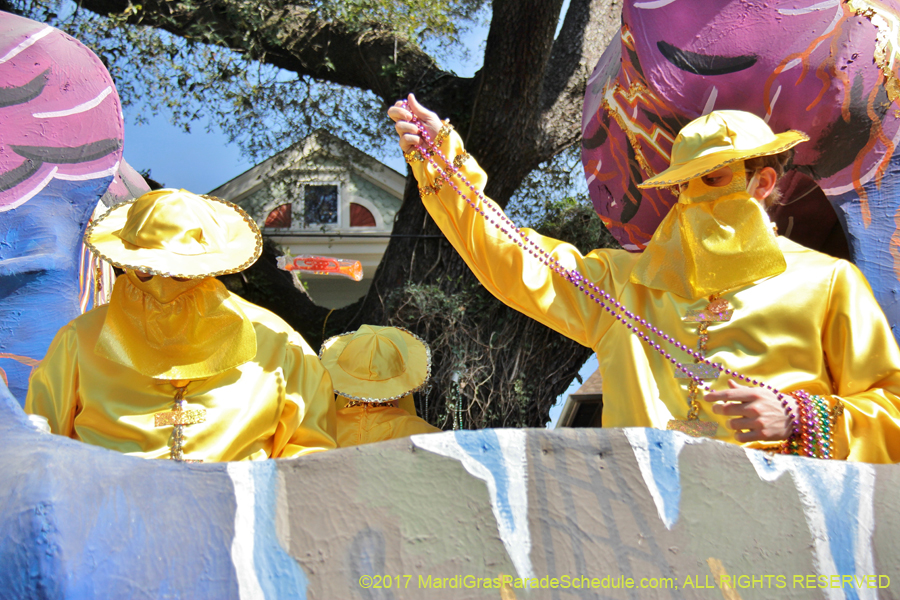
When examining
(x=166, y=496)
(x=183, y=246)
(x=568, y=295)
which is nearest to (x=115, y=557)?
(x=166, y=496)

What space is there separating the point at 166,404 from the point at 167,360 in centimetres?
12

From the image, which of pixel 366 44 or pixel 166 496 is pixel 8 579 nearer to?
pixel 166 496

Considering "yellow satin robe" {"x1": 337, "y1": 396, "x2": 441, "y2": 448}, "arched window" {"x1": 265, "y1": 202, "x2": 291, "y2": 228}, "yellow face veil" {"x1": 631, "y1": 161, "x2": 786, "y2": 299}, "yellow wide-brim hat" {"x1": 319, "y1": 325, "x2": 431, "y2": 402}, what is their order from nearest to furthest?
1. "yellow face veil" {"x1": 631, "y1": 161, "x2": 786, "y2": 299}
2. "yellow satin robe" {"x1": 337, "y1": 396, "x2": 441, "y2": 448}
3. "yellow wide-brim hat" {"x1": 319, "y1": 325, "x2": 431, "y2": 402}
4. "arched window" {"x1": 265, "y1": 202, "x2": 291, "y2": 228}

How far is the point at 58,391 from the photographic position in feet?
7.14

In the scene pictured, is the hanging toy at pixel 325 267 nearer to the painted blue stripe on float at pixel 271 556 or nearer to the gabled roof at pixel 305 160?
the gabled roof at pixel 305 160

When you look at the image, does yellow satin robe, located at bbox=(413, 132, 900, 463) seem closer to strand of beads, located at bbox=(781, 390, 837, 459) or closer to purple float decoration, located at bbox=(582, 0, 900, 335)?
strand of beads, located at bbox=(781, 390, 837, 459)

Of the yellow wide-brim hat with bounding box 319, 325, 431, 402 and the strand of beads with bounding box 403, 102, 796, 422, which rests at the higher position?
the strand of beads with bounding box 403, 102, 796, 422

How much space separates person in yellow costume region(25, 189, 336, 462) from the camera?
7.04 feet

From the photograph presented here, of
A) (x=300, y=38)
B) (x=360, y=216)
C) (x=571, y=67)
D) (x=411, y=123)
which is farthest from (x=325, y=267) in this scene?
(x=411, y=123)

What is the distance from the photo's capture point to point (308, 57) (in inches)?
212

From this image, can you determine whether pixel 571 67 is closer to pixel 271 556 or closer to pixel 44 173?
pixel 44 173

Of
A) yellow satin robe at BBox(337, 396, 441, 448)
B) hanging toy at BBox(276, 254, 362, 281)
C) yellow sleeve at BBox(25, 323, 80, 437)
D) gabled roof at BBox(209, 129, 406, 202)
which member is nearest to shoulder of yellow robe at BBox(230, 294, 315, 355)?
yellow sleeve at BBox(25, 323, 80, 437)

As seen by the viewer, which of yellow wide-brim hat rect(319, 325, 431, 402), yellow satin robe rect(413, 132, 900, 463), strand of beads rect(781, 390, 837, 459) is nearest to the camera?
strand of beads rect(781, 390, 837, 459)

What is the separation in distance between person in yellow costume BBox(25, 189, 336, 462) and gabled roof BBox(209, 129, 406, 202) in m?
3.56
